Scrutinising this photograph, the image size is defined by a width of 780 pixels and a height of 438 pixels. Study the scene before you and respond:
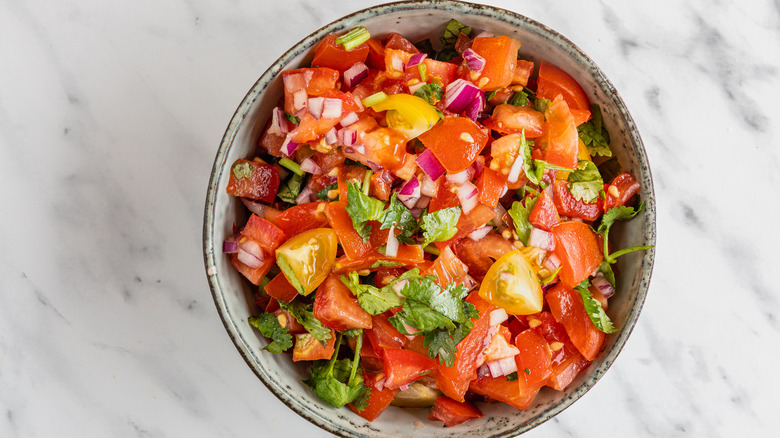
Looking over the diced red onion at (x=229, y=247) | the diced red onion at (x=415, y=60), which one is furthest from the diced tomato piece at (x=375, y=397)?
the diced red onion at (x=415, y=60)

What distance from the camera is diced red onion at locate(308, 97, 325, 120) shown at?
81.3 inches

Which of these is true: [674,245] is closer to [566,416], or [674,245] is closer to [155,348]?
[566,416]

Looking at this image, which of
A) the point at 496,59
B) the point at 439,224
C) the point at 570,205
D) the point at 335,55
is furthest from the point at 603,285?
the point at 335,55

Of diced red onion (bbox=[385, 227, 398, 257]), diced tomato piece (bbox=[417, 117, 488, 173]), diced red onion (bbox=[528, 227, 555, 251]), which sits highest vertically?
diced tomato piece (bbox=[417, 117, 488, 173])

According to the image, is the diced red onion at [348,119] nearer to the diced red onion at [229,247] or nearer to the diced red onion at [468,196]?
the diced red onion at [468,196]

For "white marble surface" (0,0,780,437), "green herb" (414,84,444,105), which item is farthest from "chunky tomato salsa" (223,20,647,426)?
"white marble surface" (0,0,780,437)

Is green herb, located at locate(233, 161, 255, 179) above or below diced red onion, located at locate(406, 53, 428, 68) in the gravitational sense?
below

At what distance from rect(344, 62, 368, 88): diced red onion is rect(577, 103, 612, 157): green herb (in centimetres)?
82

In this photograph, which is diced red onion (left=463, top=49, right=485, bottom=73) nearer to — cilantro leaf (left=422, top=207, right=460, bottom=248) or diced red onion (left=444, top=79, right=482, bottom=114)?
diced red onion (left=444, top=79, right=482, bottom=114)

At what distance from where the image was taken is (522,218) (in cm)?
211

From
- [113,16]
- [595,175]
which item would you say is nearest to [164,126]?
[113,16]

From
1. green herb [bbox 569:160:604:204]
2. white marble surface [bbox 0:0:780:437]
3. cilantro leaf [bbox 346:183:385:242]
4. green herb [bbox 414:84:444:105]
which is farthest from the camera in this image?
white marble surface [bbox 0:0:780:437]

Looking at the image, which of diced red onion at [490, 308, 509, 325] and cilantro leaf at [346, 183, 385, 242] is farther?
diced red onion at [490, 308, 509, 325]

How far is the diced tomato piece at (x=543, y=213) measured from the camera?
211 cm
